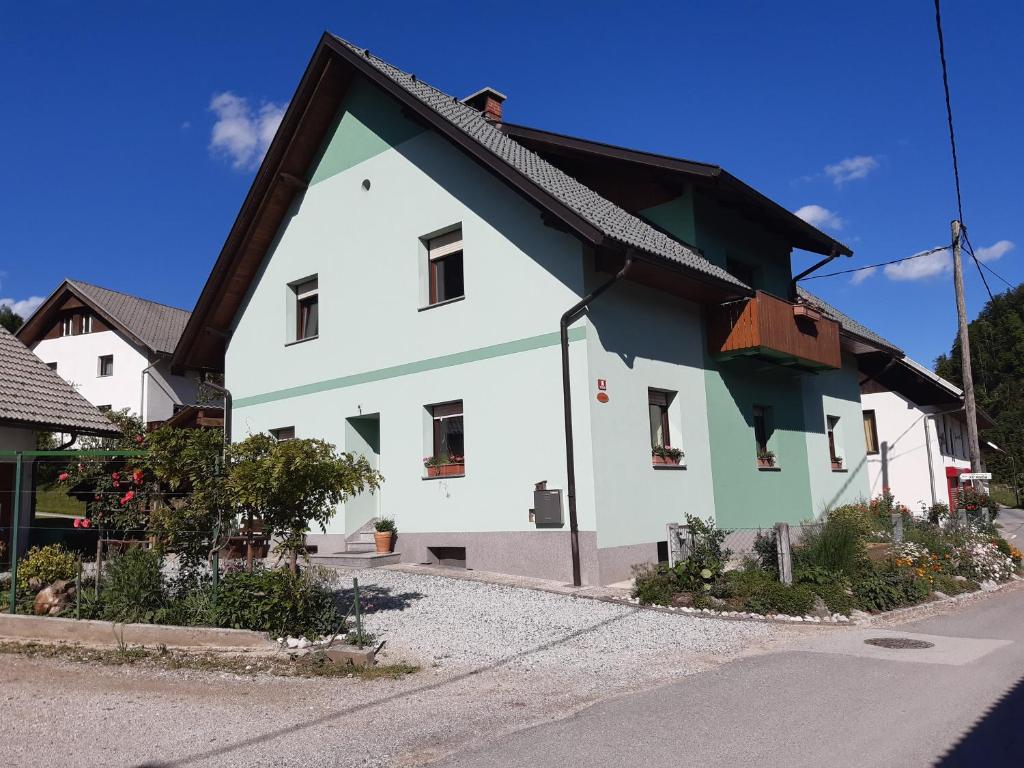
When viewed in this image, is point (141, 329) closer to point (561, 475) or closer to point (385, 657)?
point (561, 475)

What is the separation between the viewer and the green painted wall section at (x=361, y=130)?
630 inches

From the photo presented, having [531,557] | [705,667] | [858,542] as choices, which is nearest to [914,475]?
[858,542]

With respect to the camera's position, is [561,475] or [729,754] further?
[561,475]

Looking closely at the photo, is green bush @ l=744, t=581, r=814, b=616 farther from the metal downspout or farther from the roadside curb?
the roadside curb

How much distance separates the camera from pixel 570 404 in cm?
1264

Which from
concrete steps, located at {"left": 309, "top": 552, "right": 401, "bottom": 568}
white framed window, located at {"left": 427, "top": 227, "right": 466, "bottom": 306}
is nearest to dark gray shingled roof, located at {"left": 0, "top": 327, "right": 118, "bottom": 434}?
concrete steps, located at {"left": 309, "top": 552, "right": 401, "bottom": 568}

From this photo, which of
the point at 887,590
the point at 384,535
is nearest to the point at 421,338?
the point at 384,535

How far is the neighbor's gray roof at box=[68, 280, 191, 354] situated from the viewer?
3341 centimetres

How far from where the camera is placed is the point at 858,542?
1148 centimetres

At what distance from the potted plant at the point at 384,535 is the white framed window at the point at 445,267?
4148mm

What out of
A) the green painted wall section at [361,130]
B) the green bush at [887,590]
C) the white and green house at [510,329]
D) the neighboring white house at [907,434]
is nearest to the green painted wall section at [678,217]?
the white and green house at [510,329]

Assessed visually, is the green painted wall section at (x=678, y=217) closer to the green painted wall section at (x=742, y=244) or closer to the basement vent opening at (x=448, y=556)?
the green painted wall section at (x=742, y=244)

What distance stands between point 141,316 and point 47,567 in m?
29.3

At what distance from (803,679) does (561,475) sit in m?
6.08
